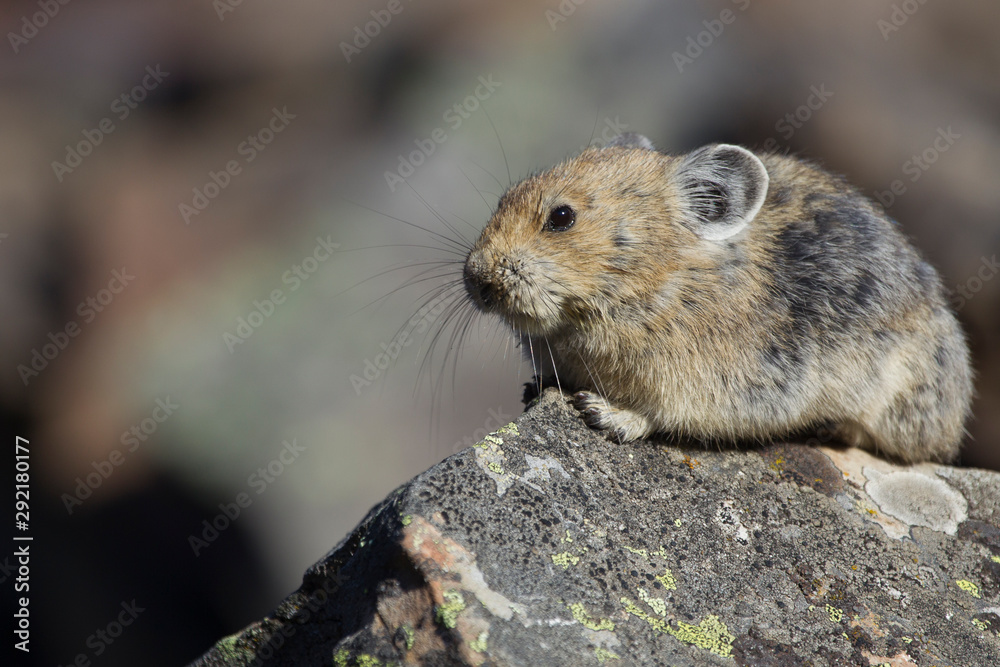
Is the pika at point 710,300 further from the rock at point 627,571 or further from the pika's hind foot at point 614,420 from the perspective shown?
the rock at point 627,571

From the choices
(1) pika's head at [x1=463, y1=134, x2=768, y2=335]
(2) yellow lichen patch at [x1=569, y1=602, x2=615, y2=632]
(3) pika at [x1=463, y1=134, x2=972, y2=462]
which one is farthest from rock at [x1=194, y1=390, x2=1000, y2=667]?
(1) pika's head at [x1=463, y1=134, x2=768, y2=335]

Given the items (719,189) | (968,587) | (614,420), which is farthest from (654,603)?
(719,189)

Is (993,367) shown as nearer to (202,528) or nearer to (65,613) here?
(202,528)

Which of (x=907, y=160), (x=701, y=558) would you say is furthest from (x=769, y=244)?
(x=907, y=160)

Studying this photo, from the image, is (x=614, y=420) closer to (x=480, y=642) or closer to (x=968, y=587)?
(x=480, y=642)

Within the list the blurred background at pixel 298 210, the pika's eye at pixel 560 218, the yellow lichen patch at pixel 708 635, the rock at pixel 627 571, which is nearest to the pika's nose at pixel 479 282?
the pika's eye at pixel 560 218
